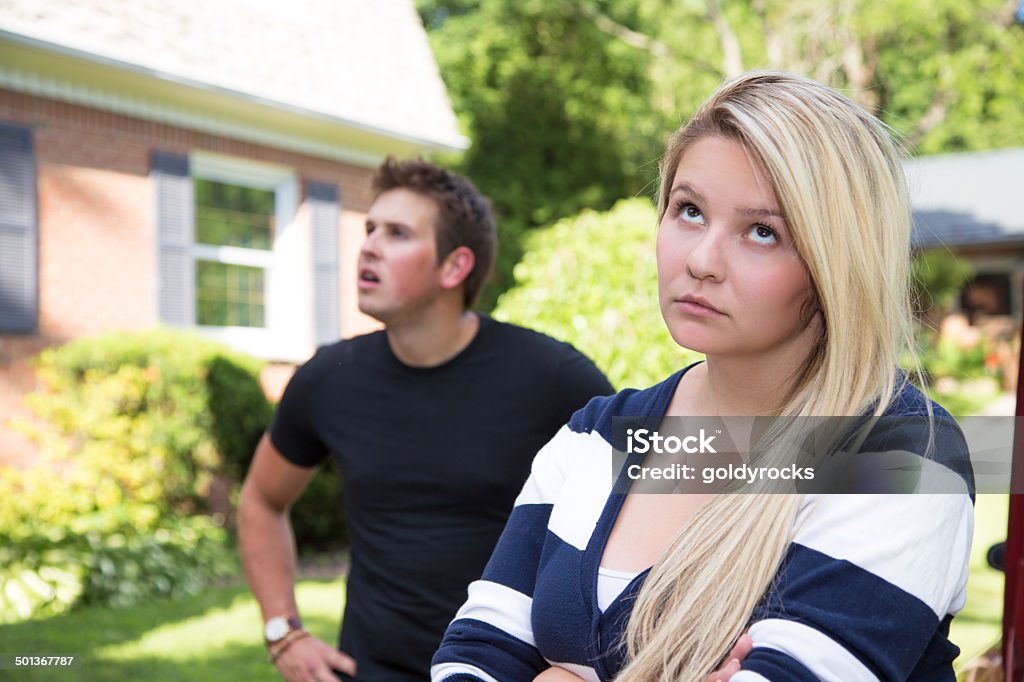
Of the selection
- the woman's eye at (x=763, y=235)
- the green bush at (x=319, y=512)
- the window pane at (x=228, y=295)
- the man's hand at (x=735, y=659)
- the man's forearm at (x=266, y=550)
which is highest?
the window pane at (x=228, y=295)

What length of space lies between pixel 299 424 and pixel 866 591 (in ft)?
7.28

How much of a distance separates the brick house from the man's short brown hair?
5800 millimetres

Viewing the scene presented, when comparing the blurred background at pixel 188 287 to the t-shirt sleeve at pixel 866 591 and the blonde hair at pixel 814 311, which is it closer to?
the blonde hair at pixel 814 311

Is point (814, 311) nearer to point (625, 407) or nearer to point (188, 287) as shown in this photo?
point (625, 407)

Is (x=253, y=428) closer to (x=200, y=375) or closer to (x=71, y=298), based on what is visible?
(x=200, y=375)

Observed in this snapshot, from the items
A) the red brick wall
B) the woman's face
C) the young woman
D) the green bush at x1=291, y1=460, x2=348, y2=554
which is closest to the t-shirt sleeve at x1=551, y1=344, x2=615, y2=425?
the young woman

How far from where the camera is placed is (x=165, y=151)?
9.59 metres

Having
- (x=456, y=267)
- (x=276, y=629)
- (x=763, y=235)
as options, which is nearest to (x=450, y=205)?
(x=456, y=267)

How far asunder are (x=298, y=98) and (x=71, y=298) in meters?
2.98

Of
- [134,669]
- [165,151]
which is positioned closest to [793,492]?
[134,669]

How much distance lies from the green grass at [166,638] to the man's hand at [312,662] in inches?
97.2

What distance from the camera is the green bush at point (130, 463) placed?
23.0 feet

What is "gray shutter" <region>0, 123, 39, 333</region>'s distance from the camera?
8.24 meters

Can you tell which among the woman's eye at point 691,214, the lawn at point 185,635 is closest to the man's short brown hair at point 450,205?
the woman's eye at point 691,214
